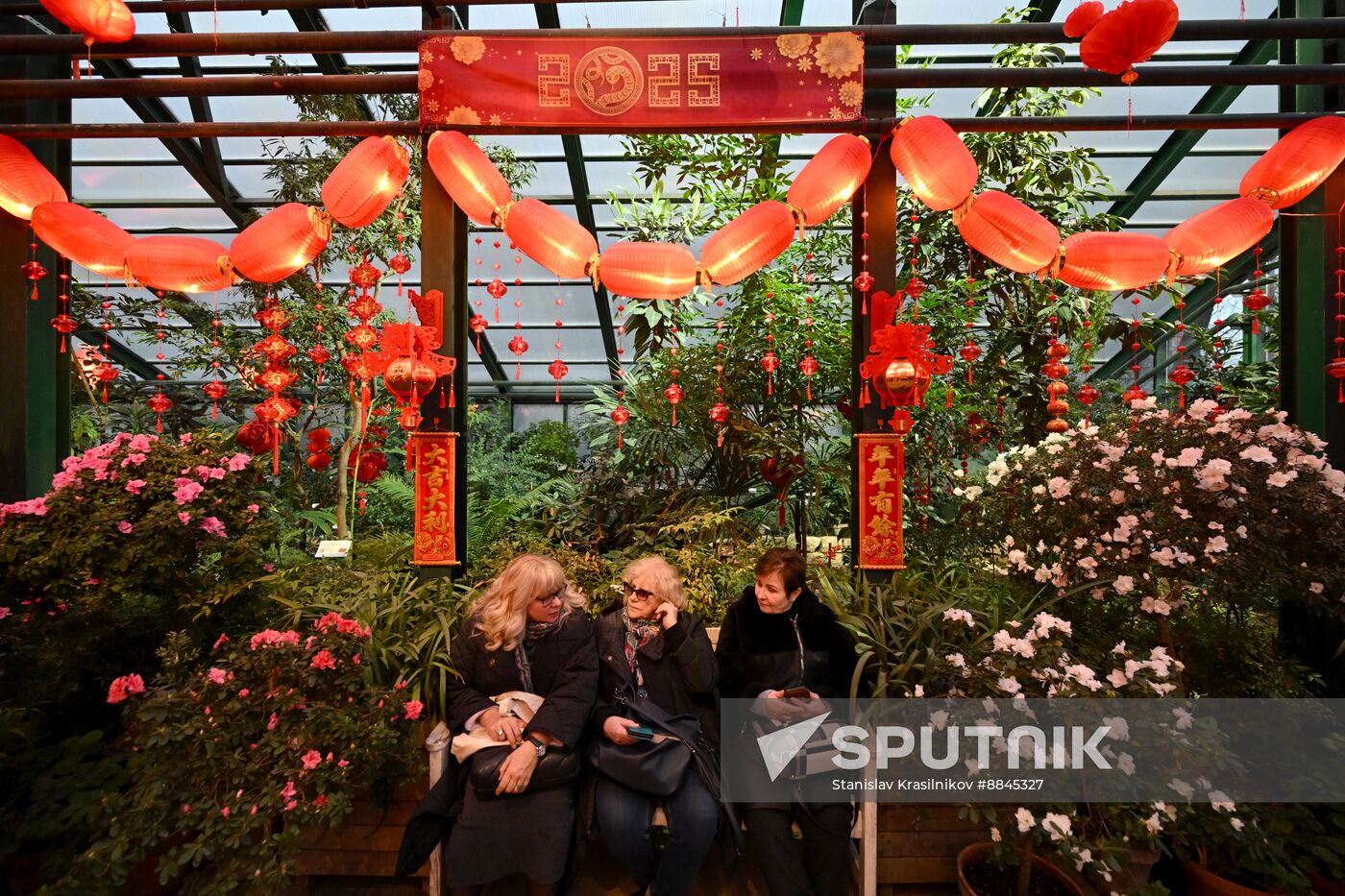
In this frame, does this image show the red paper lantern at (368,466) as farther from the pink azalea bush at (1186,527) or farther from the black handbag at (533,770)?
the pink azalea bush at (1186,527)

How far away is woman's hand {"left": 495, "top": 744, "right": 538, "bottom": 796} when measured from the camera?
7.20 feet

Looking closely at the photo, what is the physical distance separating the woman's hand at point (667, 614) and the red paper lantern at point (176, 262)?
2.80m

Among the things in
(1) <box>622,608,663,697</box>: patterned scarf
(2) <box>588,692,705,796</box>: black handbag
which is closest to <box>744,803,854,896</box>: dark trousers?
(2) <box>588,692,705,796</box>: black handbag

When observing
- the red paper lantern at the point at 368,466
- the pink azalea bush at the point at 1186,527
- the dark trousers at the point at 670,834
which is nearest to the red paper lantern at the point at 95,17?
the red paper lantern at the point at 368,466

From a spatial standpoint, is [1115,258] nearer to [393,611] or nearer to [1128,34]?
[1128,34]

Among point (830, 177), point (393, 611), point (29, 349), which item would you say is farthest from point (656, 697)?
point (29, 349)

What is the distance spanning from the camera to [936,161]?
2.88 metres

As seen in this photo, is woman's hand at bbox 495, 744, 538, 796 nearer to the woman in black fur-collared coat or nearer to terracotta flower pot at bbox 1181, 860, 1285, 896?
the woman in black fur-collared coat

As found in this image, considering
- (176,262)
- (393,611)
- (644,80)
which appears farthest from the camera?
(644,80)

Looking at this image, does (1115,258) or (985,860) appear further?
(1115,258)

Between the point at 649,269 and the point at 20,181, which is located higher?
the point at 20,181

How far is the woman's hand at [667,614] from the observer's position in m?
2.47

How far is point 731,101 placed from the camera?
3240 millimetres

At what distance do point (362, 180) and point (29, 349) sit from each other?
2438 mm
